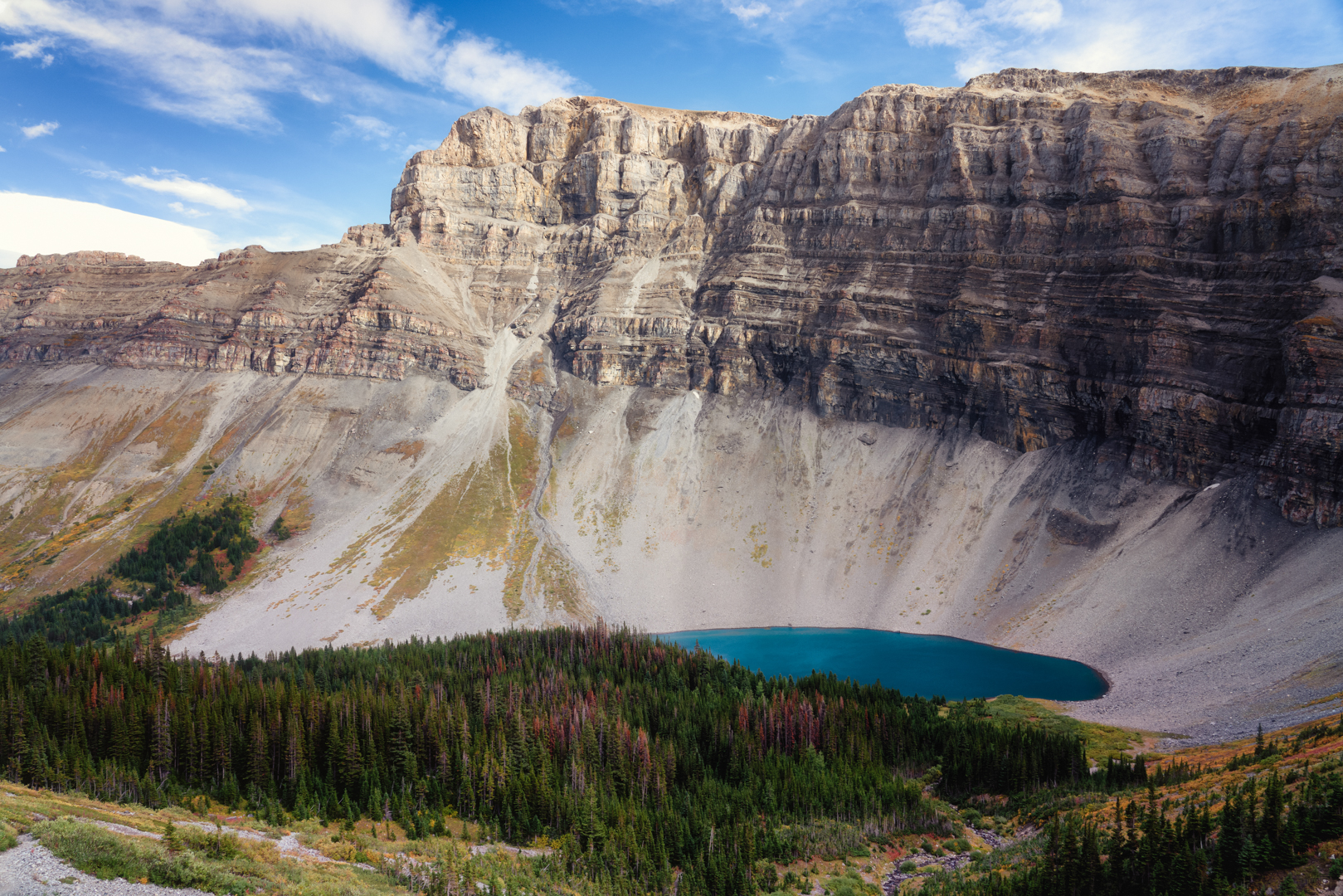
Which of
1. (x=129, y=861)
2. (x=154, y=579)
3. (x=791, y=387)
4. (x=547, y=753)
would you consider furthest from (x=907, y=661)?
(x=154, y=579)

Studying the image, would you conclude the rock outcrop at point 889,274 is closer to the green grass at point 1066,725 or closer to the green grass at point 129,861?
the green grass at point 1066,725

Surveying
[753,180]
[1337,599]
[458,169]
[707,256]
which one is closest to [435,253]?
[458,169]

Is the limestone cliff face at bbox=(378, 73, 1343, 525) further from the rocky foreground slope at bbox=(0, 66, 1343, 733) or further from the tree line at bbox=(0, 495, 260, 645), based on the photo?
the tree line at bbox=(0, 495, 260, 645)

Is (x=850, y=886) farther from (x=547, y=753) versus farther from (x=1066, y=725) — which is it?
(x=1066, y=725)

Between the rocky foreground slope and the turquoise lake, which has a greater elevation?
the rocky foreground slope

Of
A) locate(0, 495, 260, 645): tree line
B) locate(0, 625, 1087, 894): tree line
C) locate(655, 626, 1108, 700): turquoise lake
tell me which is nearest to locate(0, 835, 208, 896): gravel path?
locate(0, 625, 1087, 894): tree line

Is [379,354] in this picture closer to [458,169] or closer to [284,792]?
[458,169]

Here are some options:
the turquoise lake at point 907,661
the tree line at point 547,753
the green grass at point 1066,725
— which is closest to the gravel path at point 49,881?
the tree line at point 547,753
